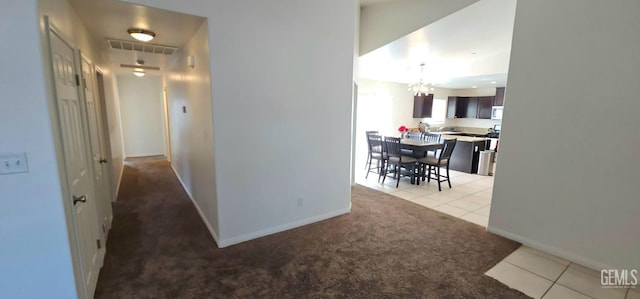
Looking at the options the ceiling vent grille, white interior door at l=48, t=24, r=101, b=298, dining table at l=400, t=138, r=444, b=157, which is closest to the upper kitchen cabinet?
dining table at l=400, t=138, r=444, b=157

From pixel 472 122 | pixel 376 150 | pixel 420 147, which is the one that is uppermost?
pixel 472 122

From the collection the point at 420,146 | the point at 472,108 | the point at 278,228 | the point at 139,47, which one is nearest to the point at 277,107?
the point at 278,228

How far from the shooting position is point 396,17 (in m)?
4.04

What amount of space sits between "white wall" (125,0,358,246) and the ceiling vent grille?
162 centimetres

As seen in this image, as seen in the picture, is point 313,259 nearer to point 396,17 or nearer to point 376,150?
point 396,17

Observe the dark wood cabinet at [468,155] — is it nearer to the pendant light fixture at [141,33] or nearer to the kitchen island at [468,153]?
the kitchen island at [468,153]

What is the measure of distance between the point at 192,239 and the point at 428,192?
12.5 ft

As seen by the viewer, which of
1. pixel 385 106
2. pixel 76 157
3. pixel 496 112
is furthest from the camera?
pixel 385 106

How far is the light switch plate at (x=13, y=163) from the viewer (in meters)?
1.41

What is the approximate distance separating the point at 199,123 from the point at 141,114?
5.91 m

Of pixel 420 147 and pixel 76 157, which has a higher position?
pixel 76 157

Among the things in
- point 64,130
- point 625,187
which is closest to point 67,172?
point 64,130

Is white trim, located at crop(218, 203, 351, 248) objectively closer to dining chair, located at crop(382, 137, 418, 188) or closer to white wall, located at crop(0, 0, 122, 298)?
white wall, located at crop(0, 0, 122, 298)

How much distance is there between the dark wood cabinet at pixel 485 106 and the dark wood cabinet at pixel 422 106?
155 centimetres
